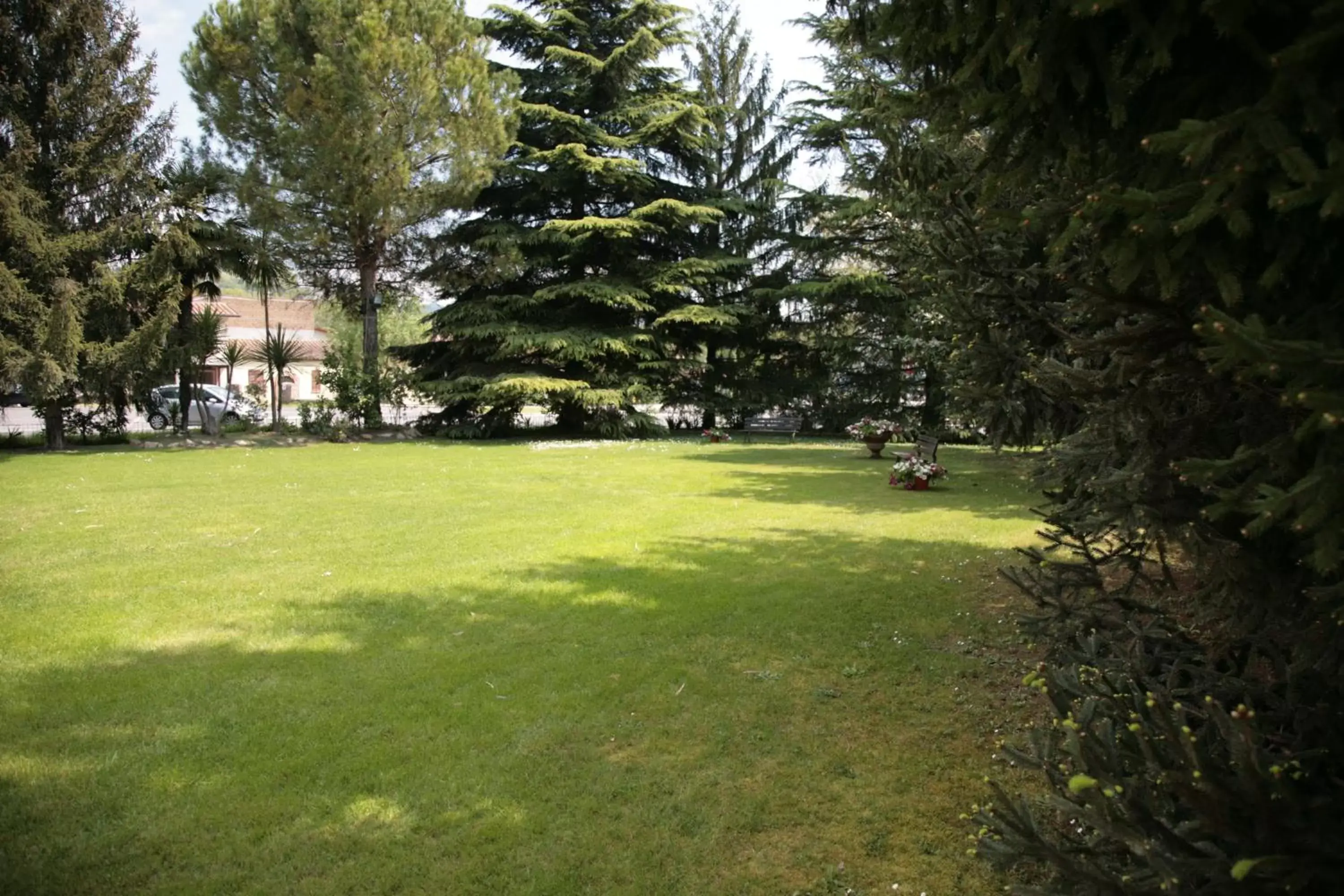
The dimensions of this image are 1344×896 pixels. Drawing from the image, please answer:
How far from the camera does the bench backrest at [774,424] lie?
2464 cm

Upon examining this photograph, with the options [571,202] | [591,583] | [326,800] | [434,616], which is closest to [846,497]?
[591,583]

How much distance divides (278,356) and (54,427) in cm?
491

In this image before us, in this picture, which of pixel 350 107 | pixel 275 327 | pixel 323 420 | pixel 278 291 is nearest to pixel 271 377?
pixel 323 420

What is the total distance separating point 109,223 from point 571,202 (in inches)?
458

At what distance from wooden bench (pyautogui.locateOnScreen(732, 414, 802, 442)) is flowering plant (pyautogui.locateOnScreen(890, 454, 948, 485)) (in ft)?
35.5

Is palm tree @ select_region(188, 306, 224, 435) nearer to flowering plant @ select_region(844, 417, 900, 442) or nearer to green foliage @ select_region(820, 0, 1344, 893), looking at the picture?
flowering plant @ select_region(844, 417, 900, 442)

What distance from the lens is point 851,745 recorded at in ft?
11.7

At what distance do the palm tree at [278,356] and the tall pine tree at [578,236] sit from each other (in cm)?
340

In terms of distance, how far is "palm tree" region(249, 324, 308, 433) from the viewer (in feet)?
65.1

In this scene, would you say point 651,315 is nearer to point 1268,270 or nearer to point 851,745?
point 851,745

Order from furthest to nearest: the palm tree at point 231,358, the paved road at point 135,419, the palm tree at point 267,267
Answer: the paved road at point 135,419 → the palm tree at point 231,358 → the palm tree at point 267,267

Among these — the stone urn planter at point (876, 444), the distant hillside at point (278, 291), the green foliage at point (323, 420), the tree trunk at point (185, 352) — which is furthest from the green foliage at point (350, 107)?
the stone urn planter at point (876, 444)

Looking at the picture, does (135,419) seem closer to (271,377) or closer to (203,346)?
(271,377)

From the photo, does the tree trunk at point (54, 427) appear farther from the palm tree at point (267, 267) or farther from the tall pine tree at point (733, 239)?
the tall pine tree at point (733, 239)
